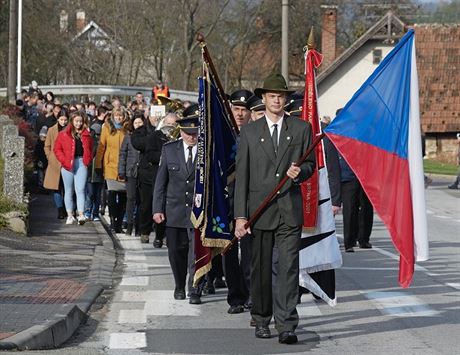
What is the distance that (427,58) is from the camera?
6806 cm

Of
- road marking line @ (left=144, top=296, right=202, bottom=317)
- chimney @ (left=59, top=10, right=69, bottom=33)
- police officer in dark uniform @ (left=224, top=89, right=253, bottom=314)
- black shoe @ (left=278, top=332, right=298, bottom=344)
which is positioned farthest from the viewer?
chimney @ (left=59, top=10, right=69, bottom=33)

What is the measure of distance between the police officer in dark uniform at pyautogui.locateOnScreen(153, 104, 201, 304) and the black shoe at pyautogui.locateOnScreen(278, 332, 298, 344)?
2689mm

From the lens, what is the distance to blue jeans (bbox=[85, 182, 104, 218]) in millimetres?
21500

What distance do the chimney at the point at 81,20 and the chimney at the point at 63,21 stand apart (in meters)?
0.68

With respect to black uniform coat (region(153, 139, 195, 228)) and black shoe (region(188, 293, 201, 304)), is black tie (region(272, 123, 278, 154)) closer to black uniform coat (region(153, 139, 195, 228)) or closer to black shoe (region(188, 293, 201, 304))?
black uniform coat (region(153, 139, 195, 228))

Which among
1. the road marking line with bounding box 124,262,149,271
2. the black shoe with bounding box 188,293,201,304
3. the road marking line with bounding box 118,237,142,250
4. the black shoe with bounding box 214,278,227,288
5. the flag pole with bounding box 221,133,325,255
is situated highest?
the flag pole with bounding box 221,133,325,255

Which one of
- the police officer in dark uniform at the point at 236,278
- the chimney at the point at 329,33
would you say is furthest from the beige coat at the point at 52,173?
the chimney at the point at 329,33

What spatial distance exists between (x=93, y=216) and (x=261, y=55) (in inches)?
1841

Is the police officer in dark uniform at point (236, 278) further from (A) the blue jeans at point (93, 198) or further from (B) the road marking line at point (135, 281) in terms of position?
(A) the blue jeans at point (93, 198)

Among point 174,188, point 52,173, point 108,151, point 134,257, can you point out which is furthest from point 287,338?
point 52,173

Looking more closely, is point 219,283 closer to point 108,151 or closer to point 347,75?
point 108,151

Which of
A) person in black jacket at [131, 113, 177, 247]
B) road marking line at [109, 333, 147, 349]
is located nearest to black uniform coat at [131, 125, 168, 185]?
person in black jacket at [131, 113, 177, 247]

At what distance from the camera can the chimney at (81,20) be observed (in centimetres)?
5626

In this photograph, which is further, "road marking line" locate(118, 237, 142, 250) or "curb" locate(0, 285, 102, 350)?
"road marking line" locate(118, 237, 142, 250)
